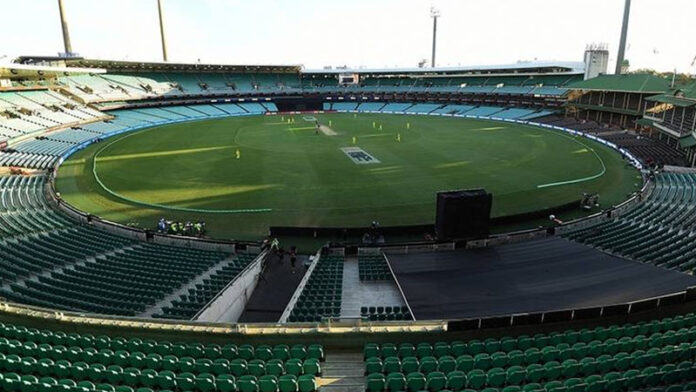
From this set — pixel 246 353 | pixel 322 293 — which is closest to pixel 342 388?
pixel 246 353

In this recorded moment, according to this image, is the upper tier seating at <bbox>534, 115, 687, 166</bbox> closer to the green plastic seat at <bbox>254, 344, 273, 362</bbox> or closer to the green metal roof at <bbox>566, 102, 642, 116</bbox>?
the green metal roof at <bbox>566, 102, 642, 116</bbox>

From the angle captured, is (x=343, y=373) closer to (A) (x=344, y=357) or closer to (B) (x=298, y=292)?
(A) (x=344, y=357)

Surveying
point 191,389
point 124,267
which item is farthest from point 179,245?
point 191,389

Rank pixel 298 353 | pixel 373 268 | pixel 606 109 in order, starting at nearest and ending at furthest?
pixel 298 353 < pixel 373 268 < pixel 606 109

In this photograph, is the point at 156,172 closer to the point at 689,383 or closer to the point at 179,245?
the point at 179,245

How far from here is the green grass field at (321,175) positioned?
3184 centimetres

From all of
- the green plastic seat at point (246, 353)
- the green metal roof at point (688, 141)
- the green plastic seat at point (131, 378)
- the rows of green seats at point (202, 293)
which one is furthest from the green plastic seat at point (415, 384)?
the green metal roof at point (688, 141)

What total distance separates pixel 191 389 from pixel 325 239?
17.1 meters

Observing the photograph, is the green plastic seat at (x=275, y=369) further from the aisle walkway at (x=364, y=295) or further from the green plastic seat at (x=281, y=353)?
the aisle walkway at (x=364, y=295)

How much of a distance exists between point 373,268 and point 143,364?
11.8 meters

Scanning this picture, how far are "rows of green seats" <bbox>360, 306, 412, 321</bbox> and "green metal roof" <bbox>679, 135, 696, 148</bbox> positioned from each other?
127 ft

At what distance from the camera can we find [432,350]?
11.8m

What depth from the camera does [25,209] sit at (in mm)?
28891

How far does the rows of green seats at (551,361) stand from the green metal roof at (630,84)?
57.7 m
